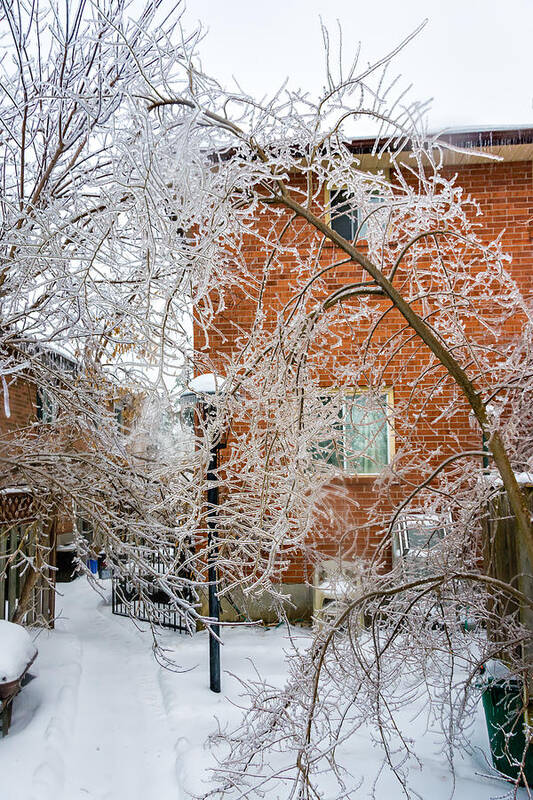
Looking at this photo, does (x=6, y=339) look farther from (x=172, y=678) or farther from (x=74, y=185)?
(x=172, y=678)

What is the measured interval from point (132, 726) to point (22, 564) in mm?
2908

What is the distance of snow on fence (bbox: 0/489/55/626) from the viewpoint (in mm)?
6922

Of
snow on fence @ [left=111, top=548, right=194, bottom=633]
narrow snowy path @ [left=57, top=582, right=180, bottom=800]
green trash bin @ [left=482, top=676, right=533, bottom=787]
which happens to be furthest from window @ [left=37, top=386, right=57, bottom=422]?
green trash bin @ [left=482, top=676, right=533, bottom=787]

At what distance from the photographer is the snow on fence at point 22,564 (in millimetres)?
6922

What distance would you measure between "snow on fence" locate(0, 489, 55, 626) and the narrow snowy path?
786mm

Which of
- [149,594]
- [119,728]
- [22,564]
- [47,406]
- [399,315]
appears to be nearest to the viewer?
[149,594]

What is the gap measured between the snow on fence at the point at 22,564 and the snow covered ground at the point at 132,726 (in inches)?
20.4

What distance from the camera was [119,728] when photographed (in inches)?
224

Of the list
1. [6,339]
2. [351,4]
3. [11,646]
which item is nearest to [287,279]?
[351,4]

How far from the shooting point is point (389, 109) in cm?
318

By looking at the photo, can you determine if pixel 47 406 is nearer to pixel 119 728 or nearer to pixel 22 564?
pixel 22 564

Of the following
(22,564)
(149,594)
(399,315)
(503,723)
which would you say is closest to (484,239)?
(399,315)

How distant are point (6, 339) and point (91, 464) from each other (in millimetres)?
1102

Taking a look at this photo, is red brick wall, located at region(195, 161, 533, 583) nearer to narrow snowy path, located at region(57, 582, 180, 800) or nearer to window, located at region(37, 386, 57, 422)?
narrow snowy path, located at region(57, 582, 180, 800)
